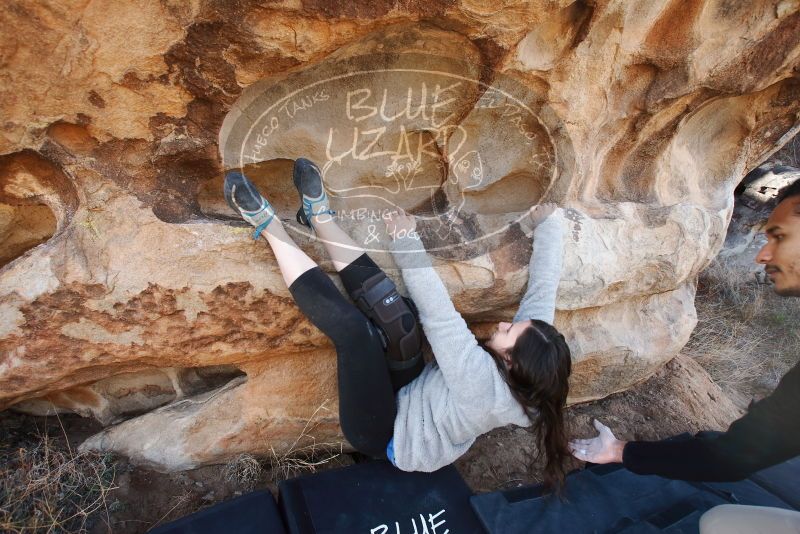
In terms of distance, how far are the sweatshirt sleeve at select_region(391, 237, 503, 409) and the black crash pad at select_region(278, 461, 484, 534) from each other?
20.4 inches

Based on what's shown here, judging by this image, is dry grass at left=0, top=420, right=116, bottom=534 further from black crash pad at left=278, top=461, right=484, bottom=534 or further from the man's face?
the man's face

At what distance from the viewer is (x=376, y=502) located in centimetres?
172

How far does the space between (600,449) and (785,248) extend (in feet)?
3.36

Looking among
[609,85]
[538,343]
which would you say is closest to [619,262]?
[609,85]

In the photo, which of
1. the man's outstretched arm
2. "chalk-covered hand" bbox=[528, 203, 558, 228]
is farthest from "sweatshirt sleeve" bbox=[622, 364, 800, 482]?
"chalk-covered hand" bbox=[528, 203, 558, 228]

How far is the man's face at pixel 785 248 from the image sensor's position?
1.44 meters

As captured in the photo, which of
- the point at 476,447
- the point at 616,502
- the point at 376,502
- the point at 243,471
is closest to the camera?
the point at 376,502

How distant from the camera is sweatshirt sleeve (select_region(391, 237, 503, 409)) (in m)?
1.47

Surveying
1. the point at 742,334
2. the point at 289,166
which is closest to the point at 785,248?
the point at 289,166

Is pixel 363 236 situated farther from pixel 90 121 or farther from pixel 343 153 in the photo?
pixel 90 121

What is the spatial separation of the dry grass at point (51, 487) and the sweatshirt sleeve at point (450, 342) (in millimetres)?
1224

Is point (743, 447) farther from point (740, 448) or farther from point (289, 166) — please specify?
point (289, 166)

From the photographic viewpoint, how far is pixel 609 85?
1.85 metres

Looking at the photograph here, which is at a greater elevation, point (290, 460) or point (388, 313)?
A: point (388, 313)
